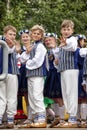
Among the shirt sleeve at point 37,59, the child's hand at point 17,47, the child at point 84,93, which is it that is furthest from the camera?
the child's hand at point 17,47

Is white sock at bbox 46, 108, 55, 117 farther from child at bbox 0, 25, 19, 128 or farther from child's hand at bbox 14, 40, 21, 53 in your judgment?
child's hand at bbox 14, 40, 21, 53

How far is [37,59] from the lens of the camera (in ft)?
27.6

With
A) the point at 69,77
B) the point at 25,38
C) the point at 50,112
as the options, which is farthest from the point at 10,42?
the point at 50,112

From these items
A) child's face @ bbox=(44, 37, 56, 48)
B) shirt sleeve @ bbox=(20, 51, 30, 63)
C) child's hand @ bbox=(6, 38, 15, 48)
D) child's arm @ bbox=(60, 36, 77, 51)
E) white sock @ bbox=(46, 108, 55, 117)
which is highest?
child's face @ bbox=(44, 37, 56, 48)

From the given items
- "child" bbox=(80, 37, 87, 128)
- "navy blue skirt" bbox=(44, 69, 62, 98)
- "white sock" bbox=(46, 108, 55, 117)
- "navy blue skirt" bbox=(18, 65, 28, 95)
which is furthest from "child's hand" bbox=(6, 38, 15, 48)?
"white sock" bbox=(46, 108, 55, 117)

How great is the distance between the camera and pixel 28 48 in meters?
8.57

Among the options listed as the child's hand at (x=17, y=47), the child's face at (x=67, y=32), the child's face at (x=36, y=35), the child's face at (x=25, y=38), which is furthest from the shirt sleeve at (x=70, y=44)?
the child's hand at (x=17, y=47)

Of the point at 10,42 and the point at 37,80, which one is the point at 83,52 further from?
the point at 10,42

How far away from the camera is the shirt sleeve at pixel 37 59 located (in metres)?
8.41

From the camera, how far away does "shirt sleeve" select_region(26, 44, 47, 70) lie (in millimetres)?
8414

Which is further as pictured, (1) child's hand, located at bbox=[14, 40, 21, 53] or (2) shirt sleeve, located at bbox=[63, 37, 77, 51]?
A: (1) child's hand, located at bbox=[14, 40, 21, 53]

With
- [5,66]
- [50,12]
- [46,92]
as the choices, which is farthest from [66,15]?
[5,66]

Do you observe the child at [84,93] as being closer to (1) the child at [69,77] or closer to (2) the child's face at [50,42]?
(1) the child at [69,77]

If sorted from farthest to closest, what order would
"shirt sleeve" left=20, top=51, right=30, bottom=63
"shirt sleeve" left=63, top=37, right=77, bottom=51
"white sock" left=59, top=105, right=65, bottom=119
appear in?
"white sock" left=59, top=105, right=65, bottom=119, "shirt sleeve" left=20, top=51, right=30, bottom=63, "shirt sleeve" left=63, top=37, right=77, bottom=51
